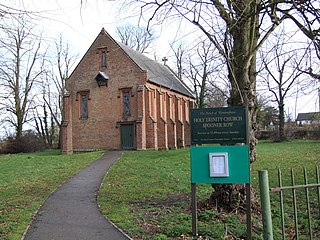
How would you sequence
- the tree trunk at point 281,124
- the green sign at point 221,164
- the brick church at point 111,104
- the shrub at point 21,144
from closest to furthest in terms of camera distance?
1. the green sign at point 221,164
2. the brick church at point 111,104
3. the shrub at point 21,144
4. the tree trunk at point 281,124

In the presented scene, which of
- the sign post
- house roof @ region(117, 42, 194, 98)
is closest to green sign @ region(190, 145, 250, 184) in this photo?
the sign post

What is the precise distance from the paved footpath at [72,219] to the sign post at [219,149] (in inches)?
76.3

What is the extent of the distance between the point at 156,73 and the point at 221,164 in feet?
110

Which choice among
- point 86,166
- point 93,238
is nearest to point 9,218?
point 93,238

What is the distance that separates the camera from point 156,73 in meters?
39.5

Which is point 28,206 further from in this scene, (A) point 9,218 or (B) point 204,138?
(B) point 204,138

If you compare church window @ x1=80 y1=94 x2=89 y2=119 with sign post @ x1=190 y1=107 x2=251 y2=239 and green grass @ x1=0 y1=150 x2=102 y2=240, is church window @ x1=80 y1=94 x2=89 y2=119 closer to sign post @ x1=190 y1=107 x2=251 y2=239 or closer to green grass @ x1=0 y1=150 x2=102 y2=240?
green grass @ x1=0 y1=150 x2=102 y2=240

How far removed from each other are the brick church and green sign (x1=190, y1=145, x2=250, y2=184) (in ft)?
80.5

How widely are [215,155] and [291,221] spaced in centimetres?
279

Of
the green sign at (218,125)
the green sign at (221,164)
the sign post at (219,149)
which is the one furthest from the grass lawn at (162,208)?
the green sign at (218,125)

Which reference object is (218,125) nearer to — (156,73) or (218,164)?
(218,164)

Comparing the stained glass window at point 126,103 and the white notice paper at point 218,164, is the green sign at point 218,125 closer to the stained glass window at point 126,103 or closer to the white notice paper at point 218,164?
the white notice paper at point 218,164

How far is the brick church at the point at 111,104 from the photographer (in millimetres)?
32281

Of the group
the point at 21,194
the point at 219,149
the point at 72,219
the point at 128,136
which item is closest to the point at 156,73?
the point at 128,136
